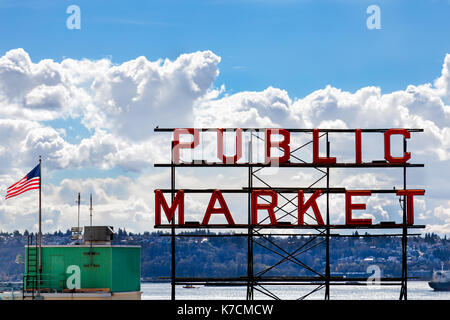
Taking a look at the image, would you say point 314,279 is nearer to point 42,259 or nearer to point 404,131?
point 404,131

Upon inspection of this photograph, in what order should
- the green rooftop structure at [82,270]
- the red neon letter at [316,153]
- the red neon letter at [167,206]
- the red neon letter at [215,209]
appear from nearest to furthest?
the red neon letter at [215,209] < the red neon letter at [167,206] < the red neon letter at [316,153] < the green rooftop structure at [82,270]

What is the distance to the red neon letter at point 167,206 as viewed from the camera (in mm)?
54688

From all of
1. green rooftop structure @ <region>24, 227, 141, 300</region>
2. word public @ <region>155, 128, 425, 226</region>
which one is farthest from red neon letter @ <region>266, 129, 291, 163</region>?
green rooftop structure @ <region>24, 227, 141, 300</region>

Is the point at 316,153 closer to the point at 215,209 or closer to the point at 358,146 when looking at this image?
the point at 358,146

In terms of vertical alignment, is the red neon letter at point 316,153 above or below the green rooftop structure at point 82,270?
above

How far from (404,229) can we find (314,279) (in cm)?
737

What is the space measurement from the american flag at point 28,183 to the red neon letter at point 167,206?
32.7 feet

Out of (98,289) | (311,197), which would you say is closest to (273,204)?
(311,197)

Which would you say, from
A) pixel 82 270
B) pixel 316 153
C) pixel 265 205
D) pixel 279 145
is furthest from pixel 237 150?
pixel 82 270

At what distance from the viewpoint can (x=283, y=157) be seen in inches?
2173

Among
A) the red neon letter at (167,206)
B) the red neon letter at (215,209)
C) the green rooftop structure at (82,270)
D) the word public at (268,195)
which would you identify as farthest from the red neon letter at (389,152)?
the green rooftop structure at (82,270)

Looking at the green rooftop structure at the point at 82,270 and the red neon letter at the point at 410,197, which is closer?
the red neon letter at the point at 410,197

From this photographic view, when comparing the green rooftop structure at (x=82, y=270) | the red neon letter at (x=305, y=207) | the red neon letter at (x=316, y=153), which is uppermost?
the red neon letter at (x=316, y=153)

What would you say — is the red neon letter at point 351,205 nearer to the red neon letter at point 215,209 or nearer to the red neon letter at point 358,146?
the red neon letter at point 358,146
